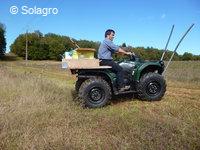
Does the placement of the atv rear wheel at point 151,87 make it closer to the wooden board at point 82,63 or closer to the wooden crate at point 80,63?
the wooden board at point 82,63

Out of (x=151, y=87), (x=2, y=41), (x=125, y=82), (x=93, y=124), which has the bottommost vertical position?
(x=93, y=124)

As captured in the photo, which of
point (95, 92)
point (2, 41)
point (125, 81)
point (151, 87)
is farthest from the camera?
point (2, 41)

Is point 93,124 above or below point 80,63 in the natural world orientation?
below

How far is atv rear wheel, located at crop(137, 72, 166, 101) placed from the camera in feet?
32.9

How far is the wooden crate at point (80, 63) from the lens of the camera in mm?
9219

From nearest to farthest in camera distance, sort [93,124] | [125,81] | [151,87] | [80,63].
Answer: [93,124], [80,63], [125,81], [151,87]

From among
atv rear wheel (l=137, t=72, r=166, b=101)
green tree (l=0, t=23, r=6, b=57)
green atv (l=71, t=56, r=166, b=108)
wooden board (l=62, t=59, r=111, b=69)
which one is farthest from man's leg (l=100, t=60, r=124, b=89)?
green tree (l=0, t=23, r=6, b=57)

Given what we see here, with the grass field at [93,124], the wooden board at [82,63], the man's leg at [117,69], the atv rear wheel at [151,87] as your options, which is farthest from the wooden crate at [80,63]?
the atv rear wheel at [151,87]

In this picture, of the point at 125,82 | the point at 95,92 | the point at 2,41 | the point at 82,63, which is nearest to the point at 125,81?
the point at 125,82

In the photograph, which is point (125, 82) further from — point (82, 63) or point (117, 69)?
point (82, 63)

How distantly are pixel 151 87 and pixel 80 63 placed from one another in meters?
2.21

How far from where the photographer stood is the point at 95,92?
31.4ft

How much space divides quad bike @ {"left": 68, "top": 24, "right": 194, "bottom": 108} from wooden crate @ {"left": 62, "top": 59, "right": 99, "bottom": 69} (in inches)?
7.4

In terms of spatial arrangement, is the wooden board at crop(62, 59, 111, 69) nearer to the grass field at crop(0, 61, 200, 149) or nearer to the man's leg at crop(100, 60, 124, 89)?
the man's leg at crop(100, 60, 124, 89)
